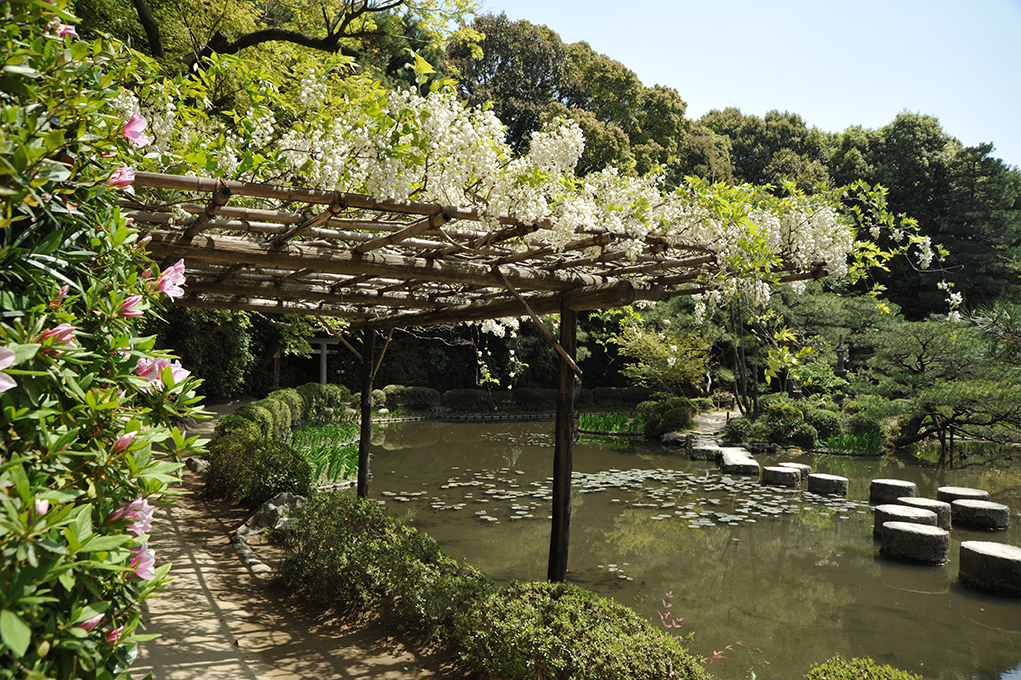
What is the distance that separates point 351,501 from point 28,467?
423 cm

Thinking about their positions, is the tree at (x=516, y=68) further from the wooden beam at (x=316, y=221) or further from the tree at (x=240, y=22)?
the wooden beam at (x=316, y=221)

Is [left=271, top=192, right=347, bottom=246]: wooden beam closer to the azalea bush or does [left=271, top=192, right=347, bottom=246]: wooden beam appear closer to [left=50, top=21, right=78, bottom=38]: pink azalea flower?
the azalea bush

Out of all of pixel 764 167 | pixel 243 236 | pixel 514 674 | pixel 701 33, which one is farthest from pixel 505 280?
pixel 764 167

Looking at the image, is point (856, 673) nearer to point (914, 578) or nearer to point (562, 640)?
point (562, 640)

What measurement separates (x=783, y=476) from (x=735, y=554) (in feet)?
12.2

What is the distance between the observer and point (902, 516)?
23.8 feet

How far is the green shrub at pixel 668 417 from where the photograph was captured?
49.2 feet

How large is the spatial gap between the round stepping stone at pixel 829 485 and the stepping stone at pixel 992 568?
132 inches

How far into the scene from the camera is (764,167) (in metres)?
31.3

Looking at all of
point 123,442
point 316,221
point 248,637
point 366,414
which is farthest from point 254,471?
point 123,442

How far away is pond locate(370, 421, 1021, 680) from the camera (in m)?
4.71

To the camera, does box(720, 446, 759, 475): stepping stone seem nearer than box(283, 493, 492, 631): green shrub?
No

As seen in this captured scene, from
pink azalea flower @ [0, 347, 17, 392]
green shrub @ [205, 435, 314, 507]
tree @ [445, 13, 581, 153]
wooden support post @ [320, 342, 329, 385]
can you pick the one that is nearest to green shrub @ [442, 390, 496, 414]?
wooden support post @ [320, 342, 329, 385]

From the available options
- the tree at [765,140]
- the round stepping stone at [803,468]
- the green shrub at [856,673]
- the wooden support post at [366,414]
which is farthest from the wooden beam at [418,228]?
the tree at [765,140]
